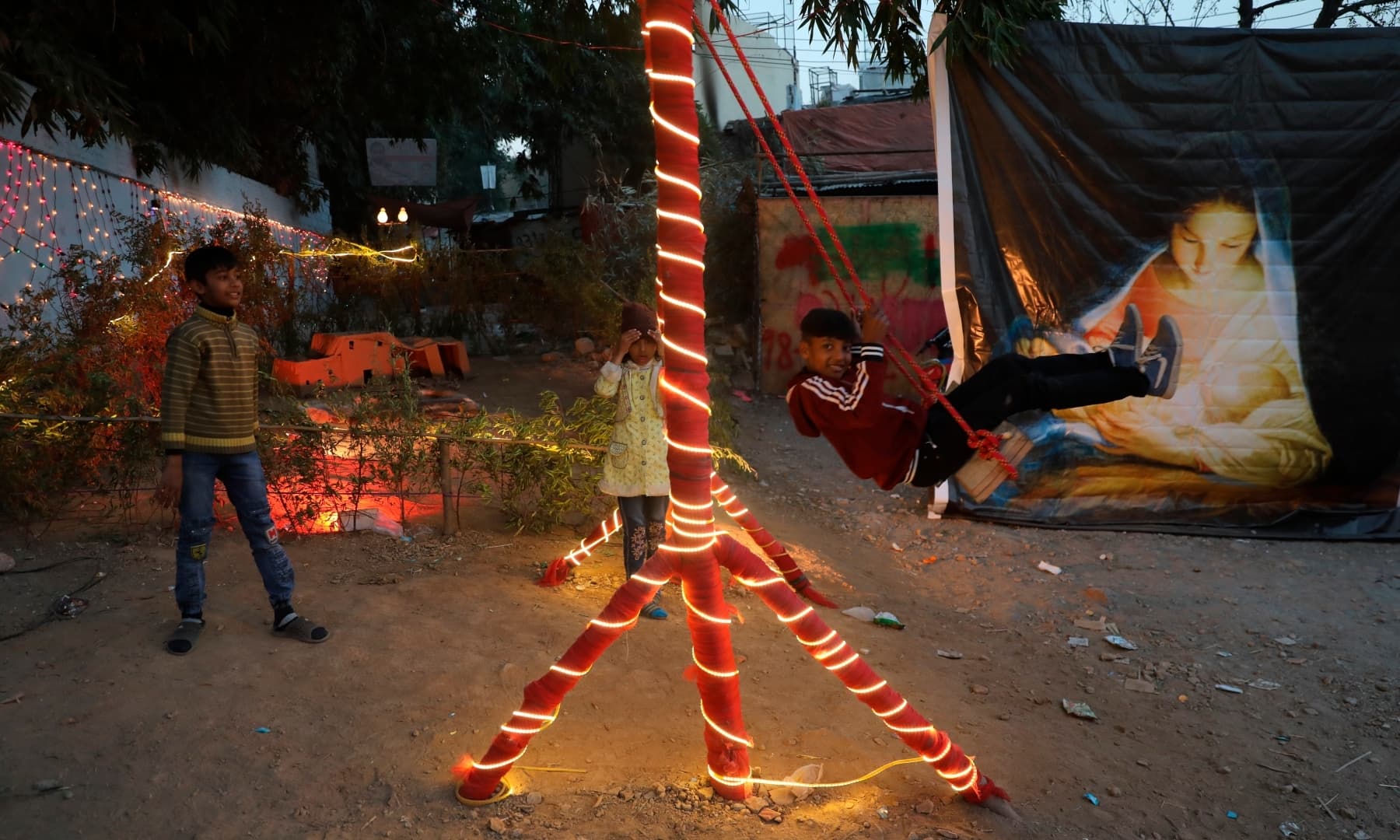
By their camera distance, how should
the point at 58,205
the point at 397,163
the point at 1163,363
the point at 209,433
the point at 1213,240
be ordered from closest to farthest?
the point at 209,433 < the point at 1163,363 < the point at 1213,240 < the point at 58,205 < the point at 397,163

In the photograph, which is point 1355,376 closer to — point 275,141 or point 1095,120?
point 1095,120

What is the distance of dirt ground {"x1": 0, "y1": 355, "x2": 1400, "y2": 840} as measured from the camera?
2715mm

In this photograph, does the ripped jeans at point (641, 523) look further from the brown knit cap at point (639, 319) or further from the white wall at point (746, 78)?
the white wall at point (746, 78)

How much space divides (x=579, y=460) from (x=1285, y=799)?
3503 mm

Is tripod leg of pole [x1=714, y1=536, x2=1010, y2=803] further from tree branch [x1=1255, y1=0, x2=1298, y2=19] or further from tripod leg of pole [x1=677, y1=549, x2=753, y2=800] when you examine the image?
tree branch [x1=1255, y1=0, x2=1298, y2=19]

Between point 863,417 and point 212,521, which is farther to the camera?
point 212,521

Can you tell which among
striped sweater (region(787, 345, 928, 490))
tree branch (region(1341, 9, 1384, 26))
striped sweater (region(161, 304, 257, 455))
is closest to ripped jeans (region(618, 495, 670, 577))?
striped sweater (region(787, 345, 928, 490))

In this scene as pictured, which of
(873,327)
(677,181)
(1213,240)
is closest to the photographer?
(677,181)

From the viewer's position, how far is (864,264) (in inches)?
378

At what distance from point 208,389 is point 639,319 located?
1770mm

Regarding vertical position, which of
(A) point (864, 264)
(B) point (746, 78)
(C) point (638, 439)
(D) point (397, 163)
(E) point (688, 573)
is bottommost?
(E) point (688, 573)

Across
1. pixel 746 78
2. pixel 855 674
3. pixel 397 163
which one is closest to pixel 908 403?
pixel 855 674

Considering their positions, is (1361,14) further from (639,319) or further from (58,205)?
(58,205)

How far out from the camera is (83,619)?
368 cm
